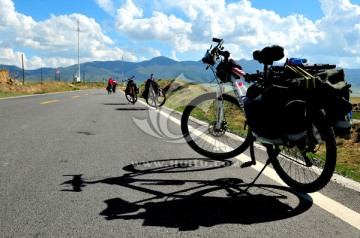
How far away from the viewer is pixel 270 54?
389cm

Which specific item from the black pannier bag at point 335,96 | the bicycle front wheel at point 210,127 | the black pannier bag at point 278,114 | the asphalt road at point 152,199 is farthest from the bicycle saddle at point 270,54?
the asphalt road at point 152,199

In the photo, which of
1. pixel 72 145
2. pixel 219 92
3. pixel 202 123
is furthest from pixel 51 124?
pixel 219 92

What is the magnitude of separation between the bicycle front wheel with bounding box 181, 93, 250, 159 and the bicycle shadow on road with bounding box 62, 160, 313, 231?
4.70 ft

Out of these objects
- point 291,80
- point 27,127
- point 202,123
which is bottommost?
point 27,127

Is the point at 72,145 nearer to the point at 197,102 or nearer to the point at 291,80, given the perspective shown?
the point at 197,102

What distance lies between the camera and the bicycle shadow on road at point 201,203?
275cm

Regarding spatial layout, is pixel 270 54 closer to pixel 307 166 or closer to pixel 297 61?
pixel 297 61

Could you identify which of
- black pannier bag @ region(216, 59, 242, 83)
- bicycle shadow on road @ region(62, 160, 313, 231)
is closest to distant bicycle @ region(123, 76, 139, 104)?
black pannier bag @ region(216, 59, 242, 83)

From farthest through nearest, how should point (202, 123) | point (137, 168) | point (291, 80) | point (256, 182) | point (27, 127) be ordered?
point (27, 127)
point (202, 123)
point (137, 168)
point (256, 182)
point (291, 80)

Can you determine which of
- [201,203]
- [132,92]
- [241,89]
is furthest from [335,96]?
[132,92]

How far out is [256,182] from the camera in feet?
12.4

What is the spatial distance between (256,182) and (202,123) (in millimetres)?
2163

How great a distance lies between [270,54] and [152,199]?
2.15 meters

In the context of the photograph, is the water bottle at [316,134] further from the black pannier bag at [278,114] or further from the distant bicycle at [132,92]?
the distant bicycle at [132,92]
